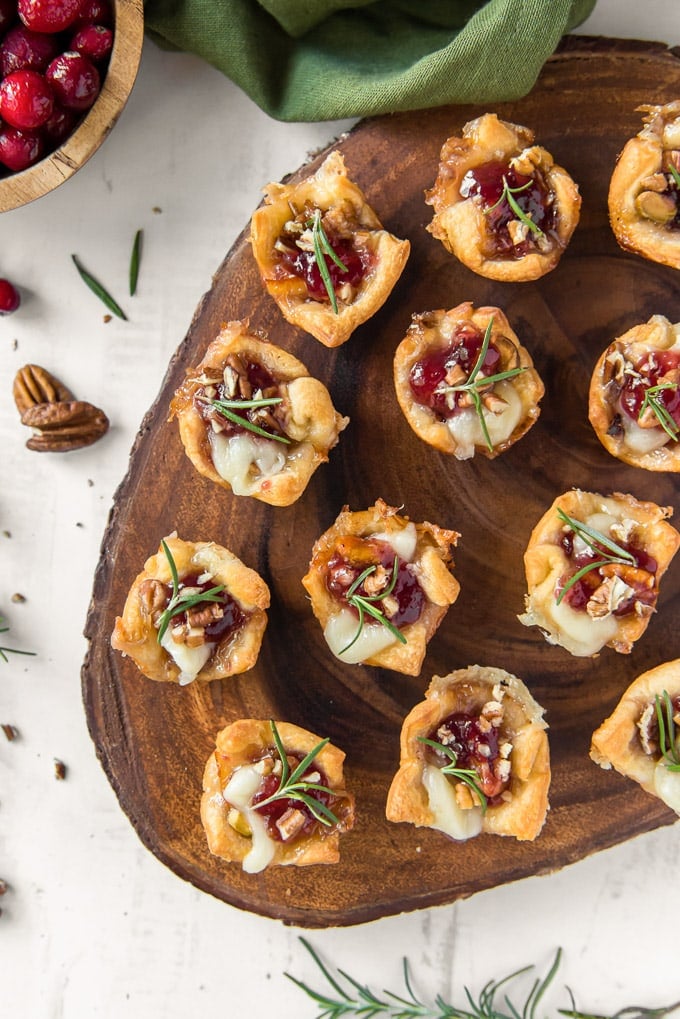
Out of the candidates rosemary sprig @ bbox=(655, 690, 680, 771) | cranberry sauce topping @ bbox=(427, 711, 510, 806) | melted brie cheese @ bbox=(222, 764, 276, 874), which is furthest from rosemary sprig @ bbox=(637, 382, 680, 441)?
melted brie cheese @ bbox=(222, 764, 276, 874)


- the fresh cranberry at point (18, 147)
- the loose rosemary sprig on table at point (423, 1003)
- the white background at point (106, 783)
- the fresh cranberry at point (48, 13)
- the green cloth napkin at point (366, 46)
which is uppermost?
the fresh cranberry at point (48, 13)

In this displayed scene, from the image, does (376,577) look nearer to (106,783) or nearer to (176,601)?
(176,601)

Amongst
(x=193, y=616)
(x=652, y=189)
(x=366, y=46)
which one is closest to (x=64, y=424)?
(x=193, y=616)

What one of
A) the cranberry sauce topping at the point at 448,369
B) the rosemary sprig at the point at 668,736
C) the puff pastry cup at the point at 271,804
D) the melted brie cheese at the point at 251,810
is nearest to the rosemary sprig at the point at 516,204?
the cranberry sauce topping at the point at 448,369

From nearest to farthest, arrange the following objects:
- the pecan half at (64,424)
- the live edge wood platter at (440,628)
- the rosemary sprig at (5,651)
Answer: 1. the live edge wood platter at (440,628)
2. the pecan half at (64,424)
3. the rosemary sprig at (5,651)

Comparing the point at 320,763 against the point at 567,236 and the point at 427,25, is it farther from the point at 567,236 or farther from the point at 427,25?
the point at 427,25

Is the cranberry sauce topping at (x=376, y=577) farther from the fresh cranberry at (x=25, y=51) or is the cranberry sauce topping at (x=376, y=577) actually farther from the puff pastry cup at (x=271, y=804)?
the fresh cranberry at (x=25, y=51)

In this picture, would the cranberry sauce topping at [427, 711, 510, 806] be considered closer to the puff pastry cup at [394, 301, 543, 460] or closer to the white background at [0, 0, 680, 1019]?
the white background at [0, 0, 680, 1019]
